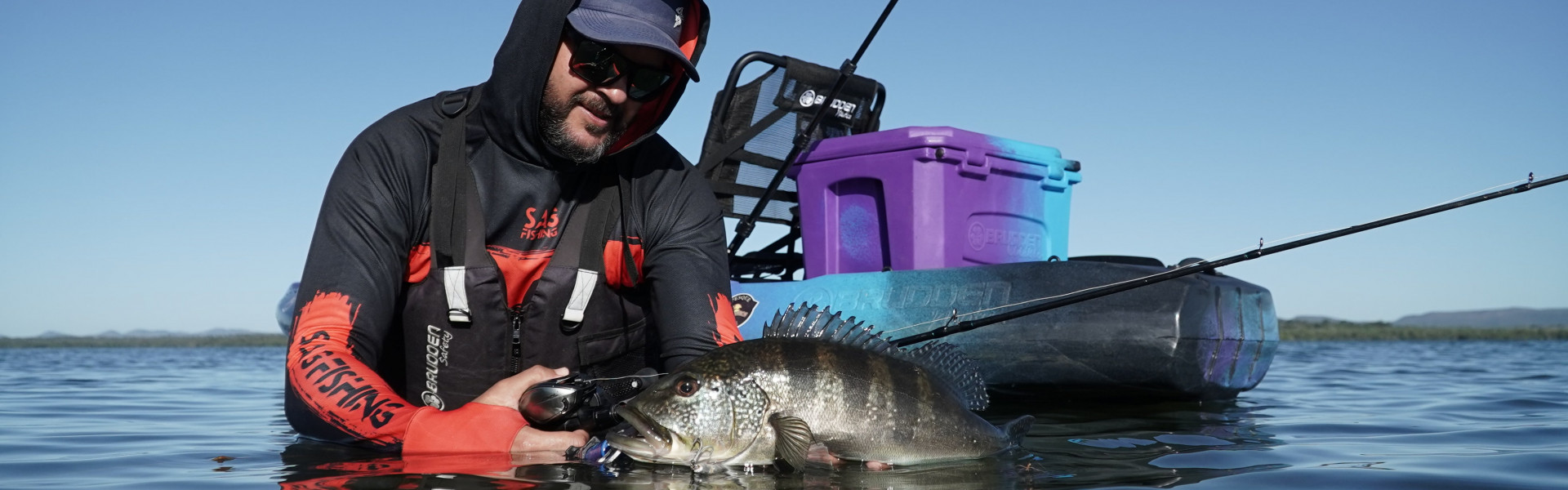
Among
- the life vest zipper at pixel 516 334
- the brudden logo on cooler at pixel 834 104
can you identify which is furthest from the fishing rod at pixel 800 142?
the life vest zipper at pixel 516 334

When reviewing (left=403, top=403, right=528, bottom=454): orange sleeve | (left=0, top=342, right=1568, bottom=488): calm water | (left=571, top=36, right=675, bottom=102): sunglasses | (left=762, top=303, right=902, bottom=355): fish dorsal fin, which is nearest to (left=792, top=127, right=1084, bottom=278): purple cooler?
(left=0, top=342, right=1568, bottom=488): calm water

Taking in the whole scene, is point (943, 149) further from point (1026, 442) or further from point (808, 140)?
point (1026, 442)

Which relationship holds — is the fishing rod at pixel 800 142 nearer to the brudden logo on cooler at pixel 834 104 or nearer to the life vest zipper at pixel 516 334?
the brudden logo on cooler at pixel 834 104

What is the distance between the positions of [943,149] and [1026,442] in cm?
244

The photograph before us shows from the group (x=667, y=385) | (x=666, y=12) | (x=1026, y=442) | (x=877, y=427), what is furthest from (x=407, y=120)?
(x=1026, y=442)

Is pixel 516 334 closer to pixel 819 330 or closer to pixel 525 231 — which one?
pixel 525 231

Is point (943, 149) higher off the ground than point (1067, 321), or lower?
higher

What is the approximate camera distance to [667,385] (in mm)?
2834

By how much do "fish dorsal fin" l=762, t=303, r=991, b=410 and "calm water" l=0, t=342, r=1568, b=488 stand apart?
0.24 metres

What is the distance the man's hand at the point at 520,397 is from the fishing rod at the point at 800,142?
3198 millimetres

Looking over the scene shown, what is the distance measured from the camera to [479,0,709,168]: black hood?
3719 mm

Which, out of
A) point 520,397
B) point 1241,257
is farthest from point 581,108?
point 1241,257

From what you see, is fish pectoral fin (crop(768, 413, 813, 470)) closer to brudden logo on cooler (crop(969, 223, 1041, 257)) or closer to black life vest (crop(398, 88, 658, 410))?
black life vest (crop(398, 88, 658, 410))

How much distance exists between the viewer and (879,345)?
313cm
